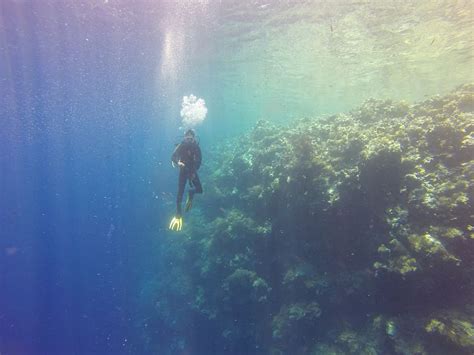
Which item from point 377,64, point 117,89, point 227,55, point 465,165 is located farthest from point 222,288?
point 117,89

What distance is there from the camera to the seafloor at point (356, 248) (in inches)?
268

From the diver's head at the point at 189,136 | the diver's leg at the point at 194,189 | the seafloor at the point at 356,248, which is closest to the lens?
the seafloor at the point at 356,248

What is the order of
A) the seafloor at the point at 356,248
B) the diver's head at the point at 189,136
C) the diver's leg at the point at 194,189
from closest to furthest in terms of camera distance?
Answer: the seafloor at the point at 356,248
the diver's head at the point at 189,136
the diver's leg at the point at 194,189

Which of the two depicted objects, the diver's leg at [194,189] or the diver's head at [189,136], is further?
the diver's leg at [194,189]

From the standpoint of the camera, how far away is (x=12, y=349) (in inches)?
1038

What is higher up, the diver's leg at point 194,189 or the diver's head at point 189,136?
the diver's head at point 189,136

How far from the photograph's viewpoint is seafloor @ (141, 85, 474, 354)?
268 inches

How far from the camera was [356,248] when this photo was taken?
28.5 ft

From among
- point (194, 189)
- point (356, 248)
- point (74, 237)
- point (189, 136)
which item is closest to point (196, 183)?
point (194, 189)

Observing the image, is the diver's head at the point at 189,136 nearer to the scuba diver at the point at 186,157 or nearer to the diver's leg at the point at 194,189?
the scuba diver at the point at 186,157

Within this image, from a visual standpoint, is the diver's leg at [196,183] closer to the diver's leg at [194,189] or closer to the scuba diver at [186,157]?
the diver's leg at [194,189]

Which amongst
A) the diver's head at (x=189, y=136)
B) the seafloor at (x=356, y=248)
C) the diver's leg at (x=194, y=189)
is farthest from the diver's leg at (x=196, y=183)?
the seafloor at (x=356, y=248)

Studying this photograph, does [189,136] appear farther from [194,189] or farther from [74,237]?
[74,237]

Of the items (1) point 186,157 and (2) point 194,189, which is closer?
(1) point 186,157
